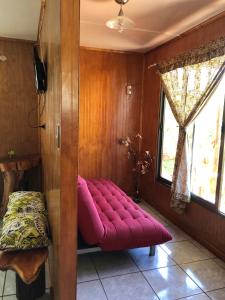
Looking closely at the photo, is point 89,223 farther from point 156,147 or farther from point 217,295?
point 156,147

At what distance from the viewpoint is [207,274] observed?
230cm

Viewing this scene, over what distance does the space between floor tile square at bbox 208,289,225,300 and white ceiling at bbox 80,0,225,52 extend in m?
2.51

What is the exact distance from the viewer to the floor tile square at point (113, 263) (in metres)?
2.30

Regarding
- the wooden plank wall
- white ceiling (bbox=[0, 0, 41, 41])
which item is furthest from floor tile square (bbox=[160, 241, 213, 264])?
white ceiling (bbox=[0, 0, 41, 41])

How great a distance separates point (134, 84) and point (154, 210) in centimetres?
205

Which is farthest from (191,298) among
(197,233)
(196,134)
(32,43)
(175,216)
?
(32,43)

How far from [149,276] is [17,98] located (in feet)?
9.89

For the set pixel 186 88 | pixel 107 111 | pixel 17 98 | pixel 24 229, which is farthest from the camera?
pixel 107 111

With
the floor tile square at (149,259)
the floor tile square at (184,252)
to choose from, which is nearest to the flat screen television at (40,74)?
the floor tile square at (149,259)

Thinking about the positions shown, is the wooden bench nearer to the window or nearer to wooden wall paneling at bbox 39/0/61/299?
wooden wall paneling at bbox 39/0/61/299

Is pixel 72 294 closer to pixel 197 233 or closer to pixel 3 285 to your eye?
pixel 3 285

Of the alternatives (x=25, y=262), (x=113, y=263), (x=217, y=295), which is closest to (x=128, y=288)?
(x=113, y=263)

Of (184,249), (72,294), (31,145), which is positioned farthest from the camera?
(31,145)

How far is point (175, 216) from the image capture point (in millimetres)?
3320
